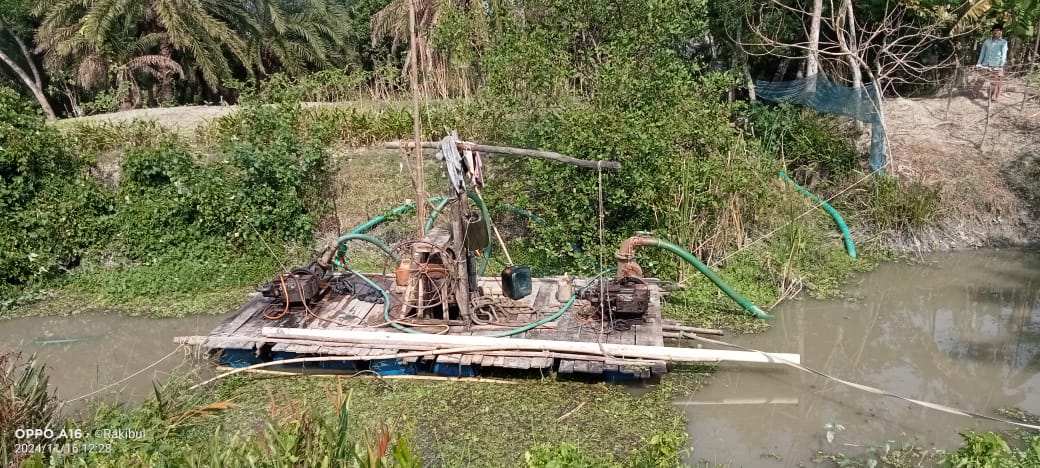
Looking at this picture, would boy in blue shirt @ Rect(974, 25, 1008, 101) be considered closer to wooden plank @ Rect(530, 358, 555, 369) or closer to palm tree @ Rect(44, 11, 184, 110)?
wooden plank @ Rect(530, 358, 555, 369)

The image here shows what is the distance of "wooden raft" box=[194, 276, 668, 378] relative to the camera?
17.6ft

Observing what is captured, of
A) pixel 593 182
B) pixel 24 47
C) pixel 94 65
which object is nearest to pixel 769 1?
pixel 593 182

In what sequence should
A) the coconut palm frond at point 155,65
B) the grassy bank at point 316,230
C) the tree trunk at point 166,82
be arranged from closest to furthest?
the grassy bank at point 316,230 → the coconut palm frond at point 155,65 → the tree trunk at point 166,82

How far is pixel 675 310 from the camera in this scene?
6.85 metres

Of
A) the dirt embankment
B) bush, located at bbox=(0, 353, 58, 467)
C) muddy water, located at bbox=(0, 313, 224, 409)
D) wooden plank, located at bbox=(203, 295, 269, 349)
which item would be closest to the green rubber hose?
the dirt embankment

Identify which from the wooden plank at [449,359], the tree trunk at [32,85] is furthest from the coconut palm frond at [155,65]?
the wooden plank at [449,359]

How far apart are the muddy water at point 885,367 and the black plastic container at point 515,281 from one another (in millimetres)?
1737

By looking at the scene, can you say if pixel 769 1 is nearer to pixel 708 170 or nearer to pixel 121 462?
pixel 708 170

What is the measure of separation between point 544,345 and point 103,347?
14.2 feet

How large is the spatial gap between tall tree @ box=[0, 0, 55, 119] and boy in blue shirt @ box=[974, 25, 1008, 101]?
57.2 ft

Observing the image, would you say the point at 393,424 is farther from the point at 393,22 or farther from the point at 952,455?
the point at 393,22

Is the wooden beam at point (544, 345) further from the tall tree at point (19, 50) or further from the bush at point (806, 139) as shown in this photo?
the tall tree at point (19, 50)

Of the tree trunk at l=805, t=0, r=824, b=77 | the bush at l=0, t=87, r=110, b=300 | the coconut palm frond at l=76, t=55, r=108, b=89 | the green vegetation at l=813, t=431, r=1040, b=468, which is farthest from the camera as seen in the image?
the coconut palm frond at l=76, t=55, r=108, b=89

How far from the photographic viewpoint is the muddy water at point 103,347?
5.85m
